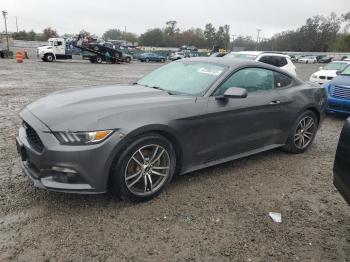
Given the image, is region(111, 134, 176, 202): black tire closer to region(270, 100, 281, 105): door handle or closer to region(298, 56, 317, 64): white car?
region(270, 100, 281, 105): door handle

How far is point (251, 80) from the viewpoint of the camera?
181 inches

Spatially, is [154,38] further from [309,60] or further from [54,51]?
[54,51]

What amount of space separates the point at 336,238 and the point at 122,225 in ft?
6.76

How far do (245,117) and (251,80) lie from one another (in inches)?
23.5

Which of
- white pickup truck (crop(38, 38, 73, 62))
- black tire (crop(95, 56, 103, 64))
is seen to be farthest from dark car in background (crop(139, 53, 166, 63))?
white pickup truck (crop(38, 38, 73, 62))

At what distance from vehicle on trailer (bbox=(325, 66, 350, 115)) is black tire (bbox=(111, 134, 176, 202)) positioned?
20.2ft

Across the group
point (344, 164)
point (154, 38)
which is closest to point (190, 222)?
point (344, 164)

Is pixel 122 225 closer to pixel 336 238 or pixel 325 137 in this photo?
pixel 336 238

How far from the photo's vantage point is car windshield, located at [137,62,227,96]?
13.6 feet

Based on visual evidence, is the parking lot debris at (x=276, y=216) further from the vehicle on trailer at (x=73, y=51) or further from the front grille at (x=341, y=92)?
the vehicle on trailer at (x=73, y=51)

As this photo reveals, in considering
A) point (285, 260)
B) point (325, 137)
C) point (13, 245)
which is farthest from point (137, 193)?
point (325, 137)

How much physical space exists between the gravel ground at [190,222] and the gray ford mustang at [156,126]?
29 centimetres

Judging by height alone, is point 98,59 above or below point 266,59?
below

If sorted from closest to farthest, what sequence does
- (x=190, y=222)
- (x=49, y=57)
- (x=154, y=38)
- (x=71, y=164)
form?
(x=71, y=164) → (x=190, y=222) → (x=49, y=57) → (x=154, y=38)
